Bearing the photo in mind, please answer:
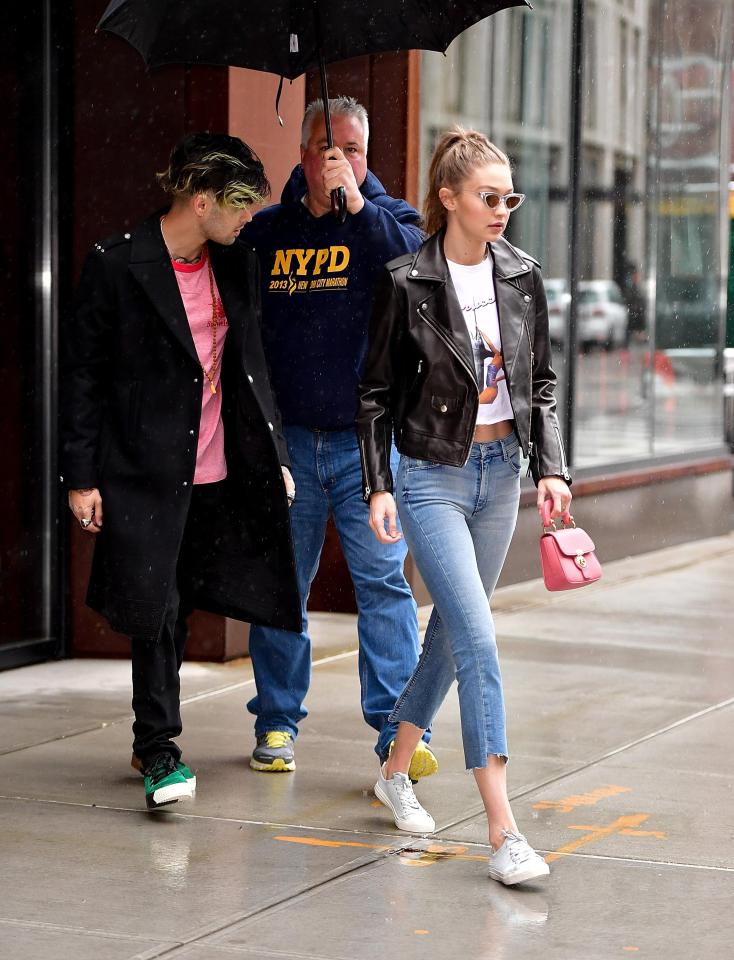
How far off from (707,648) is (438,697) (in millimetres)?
3478

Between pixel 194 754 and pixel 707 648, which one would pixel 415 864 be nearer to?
pixel 194 754

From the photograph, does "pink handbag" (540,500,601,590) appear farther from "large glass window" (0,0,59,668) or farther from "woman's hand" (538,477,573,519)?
"large glass window" (0,0,59,668)

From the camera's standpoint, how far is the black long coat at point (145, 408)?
5.22 metres

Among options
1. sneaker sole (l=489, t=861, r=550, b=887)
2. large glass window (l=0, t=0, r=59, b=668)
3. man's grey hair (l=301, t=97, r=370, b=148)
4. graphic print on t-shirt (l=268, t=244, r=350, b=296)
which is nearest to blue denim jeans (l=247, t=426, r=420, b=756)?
graphic print on t-shirt (l=268, t=244, r=350, b=296)

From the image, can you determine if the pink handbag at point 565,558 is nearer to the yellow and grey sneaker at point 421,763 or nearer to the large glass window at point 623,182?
the yellow and grey sneaker at point 421,763

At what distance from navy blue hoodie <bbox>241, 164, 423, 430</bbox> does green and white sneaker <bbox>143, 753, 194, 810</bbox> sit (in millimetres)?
1129

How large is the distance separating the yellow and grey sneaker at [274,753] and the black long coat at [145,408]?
2.27 ft

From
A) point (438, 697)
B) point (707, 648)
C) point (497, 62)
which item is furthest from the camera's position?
point (497, 62)

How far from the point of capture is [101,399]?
17.4ft

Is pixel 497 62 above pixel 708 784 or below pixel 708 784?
above

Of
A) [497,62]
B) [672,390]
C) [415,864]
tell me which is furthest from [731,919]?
[672,390]

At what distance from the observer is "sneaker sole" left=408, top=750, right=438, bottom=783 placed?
17.9ft

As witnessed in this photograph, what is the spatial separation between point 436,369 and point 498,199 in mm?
486

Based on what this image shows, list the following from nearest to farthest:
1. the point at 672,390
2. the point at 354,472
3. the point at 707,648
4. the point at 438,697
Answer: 1. the point at 438,697
2. the point at 354,472
3. the point at 707,648
4. the point at 672,390
